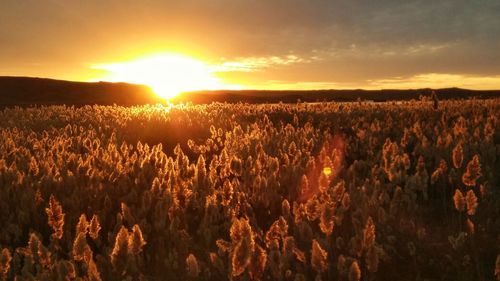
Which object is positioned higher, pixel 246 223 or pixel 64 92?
pixel 246 223

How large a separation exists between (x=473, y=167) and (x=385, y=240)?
103cm

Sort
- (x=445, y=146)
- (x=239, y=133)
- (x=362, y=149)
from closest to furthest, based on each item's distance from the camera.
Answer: (x=445, y=146)
(x=362, y=149)
(x=239, y=133)

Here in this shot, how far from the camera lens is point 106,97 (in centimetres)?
7500

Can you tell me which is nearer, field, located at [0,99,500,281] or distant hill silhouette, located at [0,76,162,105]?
field, located at [0,99,500,281]

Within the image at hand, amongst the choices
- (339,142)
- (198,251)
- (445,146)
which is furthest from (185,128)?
(198,251)

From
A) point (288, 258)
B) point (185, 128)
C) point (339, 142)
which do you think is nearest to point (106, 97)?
point (185, 128)

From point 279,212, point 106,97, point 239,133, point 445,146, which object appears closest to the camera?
point 279,212

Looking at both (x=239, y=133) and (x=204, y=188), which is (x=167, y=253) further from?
(x=239, y=133)

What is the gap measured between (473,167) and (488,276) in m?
0.85

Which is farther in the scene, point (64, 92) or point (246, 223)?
point (64, 92)

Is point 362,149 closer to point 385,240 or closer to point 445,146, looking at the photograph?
point 445,146

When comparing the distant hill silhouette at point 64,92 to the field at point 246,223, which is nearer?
the field at point 246,223

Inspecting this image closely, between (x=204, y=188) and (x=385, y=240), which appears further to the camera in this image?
(x=204, y=188)

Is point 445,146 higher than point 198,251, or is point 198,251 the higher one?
point 445,146
